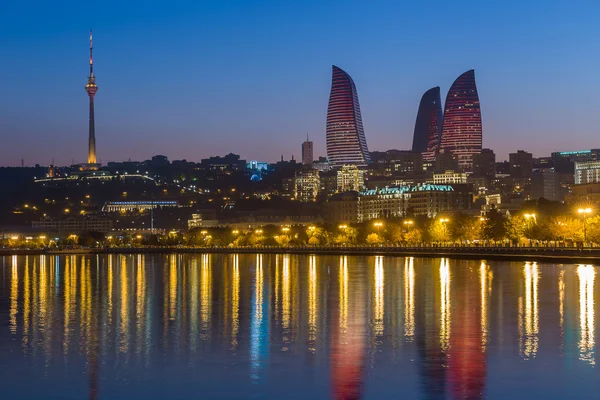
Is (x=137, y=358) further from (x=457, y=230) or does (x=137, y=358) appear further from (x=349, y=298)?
(x=457, y=230)

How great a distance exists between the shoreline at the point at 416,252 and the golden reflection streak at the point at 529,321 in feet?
77.9

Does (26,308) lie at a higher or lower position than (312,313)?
lower

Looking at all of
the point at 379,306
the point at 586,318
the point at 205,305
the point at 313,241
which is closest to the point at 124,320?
the point at 205,305

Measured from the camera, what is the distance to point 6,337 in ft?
86.6

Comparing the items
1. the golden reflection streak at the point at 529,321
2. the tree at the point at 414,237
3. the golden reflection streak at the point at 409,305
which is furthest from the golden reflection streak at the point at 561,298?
the tree at the point at 414,237

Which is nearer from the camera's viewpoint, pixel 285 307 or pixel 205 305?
pixel 285 307

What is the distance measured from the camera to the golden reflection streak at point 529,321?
23172mm

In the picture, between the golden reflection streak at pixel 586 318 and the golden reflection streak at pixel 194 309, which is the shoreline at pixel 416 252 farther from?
the golden reflection streak at pixel 194 309

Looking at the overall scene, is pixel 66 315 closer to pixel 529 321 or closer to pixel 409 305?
pixel 409 305

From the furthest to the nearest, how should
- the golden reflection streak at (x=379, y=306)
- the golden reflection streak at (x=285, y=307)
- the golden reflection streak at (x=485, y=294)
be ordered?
the golden reflection streak at (x=379, y=306) → the golden reflection streak at (x=285, y=307) → the golden reflection streak at (x=485, y=294)

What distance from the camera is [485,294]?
38.7m

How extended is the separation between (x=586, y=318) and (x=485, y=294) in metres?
9.83

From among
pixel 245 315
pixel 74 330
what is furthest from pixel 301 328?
pixel 74 330

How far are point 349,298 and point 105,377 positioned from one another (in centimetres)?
1866
